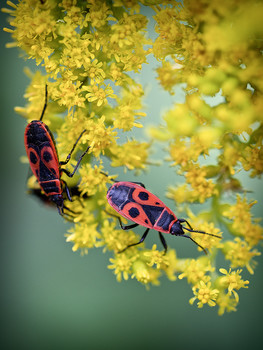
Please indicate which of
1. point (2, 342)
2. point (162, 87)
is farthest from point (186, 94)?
point (2, 342)

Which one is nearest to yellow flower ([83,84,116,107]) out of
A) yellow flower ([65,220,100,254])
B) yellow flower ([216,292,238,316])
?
yellow flower ([65,220,100,254])

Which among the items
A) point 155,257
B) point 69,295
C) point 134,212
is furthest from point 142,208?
point 69,295

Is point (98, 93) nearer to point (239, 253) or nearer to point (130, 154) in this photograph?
point (130, 154)

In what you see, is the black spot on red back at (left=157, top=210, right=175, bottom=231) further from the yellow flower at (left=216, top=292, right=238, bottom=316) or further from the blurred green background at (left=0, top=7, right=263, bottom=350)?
the yellow flower at (left=216, top=292, right=238, bottom=316)

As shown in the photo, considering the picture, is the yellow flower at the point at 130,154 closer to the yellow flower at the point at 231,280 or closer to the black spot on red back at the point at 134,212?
the black spot on red back at the point at 134,212

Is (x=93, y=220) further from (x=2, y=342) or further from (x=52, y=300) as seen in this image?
(x=2, y=342)

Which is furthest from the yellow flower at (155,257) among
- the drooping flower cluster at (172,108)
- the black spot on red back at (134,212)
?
the black spot on red back at (134,212)
